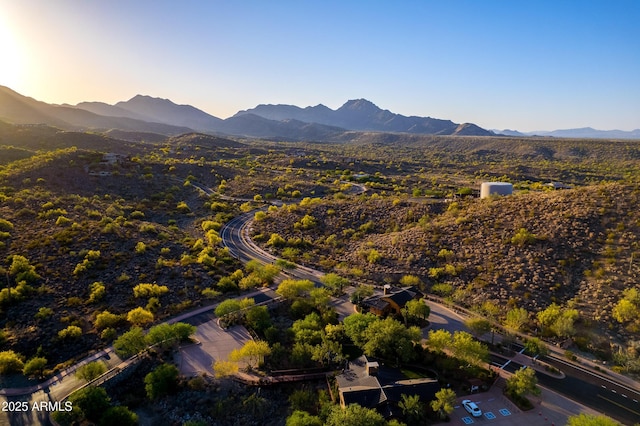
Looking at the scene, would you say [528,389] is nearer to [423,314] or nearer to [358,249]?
[423,314]

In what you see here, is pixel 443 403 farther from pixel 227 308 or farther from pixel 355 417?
pixel 227 308

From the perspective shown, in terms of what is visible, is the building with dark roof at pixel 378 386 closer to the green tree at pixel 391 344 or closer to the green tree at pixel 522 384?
the green tree at pixel 391 344

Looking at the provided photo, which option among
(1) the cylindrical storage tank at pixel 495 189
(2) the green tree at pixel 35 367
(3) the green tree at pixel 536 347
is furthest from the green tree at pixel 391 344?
(1) the cylindrical storage tank at pixel 495 189

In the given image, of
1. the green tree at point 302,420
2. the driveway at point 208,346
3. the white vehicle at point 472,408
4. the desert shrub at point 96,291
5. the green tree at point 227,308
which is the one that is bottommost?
the driveway at point 208,346

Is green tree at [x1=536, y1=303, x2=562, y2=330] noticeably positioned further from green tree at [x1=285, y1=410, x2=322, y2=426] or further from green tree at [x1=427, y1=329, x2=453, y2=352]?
green tree at [x1=285, y1=410, x2=322, y2=426]

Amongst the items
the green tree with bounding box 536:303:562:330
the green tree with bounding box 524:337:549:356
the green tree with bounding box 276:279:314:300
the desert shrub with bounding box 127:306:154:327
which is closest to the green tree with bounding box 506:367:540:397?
the green tree with bounding box 524:337:549:356

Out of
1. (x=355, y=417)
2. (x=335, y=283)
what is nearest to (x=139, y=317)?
(x=335, y=283)
